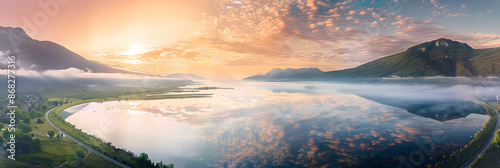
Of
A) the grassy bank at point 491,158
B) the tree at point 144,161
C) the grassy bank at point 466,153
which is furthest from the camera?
the grassy bank at point 491,158

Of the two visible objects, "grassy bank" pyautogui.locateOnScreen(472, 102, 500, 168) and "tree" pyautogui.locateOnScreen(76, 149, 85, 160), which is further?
"tree" pyautogui.locateOnScreen(76, 149, 85, 160)

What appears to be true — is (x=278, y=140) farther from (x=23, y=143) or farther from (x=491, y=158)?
(x=23, y=143)

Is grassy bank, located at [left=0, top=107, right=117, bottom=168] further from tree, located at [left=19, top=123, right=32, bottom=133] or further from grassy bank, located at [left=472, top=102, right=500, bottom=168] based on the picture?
grassy bank, located at [left=472, top=102, right=500, bottom=168]

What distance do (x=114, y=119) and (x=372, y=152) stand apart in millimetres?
90460

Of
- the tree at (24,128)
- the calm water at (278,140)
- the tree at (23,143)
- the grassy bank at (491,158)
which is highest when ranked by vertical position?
the tree at (24,128)

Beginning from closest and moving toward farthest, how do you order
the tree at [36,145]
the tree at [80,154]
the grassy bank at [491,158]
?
1. the grassy bank at [491,158]
2. the tree at [80,154]
3. the tree at [36,145]

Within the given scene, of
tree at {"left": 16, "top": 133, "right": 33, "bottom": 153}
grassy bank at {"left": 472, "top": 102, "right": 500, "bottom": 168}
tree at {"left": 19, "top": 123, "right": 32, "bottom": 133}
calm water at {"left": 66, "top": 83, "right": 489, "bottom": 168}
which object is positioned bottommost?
grassy bank at {"left": 472, "top": 102, "right": 500, "bottom": 168}

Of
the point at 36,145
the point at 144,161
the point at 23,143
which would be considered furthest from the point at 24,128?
the point at 144,161

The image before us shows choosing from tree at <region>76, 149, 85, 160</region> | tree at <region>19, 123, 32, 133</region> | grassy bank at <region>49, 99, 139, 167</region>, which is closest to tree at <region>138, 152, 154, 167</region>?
grassy bank at <region>49, 99, 139, 167</region>

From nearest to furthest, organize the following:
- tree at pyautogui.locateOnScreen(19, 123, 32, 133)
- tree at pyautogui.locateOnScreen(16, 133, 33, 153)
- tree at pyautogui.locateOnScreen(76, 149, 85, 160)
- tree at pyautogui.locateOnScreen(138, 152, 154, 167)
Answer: tree at pyautogui.locateOnScreen(138, 152, 154, 167)
tree at pyautogui.locateOnScreen(76, 149, 85, 160)
tree at pyautogui.locateOnScreen(16, 133, 33, 153)
tree at pyautogui.locateOnScreen(19, 123, 32, 133)

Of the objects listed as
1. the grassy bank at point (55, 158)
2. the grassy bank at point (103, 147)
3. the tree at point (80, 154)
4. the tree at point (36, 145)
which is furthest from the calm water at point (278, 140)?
the tree at point (36, 145)

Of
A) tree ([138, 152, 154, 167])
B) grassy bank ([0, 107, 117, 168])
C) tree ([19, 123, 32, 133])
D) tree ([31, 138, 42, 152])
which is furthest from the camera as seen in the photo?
tree ([19, 123, 32, 133])

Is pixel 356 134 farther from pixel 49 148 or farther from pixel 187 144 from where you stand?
pixel 49 148

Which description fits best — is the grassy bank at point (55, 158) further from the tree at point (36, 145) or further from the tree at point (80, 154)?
the tree at point (36, 145)
